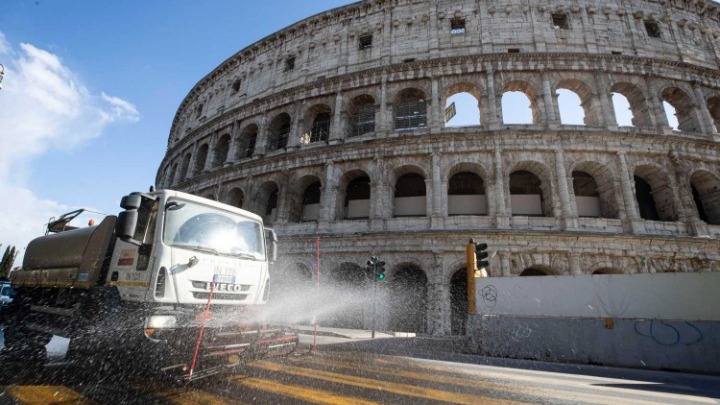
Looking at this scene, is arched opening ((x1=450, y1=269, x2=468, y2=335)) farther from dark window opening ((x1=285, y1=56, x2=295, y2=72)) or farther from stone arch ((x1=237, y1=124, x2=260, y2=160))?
dark window opening ((x1=285, y1=56, x2=295, y2=72))

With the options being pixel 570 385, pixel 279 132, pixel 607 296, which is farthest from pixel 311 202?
pixel 570 385

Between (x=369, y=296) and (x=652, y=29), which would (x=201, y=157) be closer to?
(x=369, y=296)

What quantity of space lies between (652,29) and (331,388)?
23.8 metres

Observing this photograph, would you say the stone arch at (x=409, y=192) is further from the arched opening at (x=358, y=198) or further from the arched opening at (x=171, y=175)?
the arched opening at (x=171, y=175)

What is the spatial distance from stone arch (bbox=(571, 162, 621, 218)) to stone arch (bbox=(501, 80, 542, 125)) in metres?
3.01

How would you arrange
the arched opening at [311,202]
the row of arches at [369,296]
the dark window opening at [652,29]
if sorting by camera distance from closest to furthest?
the row of arches at [369,296] < the arched opening at [311,202] < the dark window opening at [652,29]

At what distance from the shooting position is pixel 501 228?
12.0m

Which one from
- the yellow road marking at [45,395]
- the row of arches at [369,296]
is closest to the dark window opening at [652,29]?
the row of arches at [369,296]

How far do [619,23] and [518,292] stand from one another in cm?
1656

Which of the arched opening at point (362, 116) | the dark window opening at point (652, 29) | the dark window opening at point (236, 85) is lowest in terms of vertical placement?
the arched opening at point (362, 116)

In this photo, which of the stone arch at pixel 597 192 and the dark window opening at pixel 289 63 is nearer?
the stone arch at pixel 597 192

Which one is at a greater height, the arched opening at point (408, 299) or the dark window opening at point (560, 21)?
the dark window opening at point (560, 21)

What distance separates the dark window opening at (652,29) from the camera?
52.7ft

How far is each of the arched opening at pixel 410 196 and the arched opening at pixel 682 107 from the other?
12776mm
